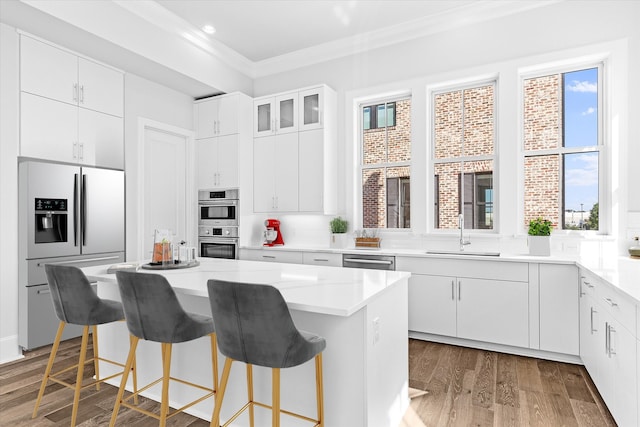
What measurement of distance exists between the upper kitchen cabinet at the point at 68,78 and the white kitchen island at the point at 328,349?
198cm

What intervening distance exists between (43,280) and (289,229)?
2.69 meters

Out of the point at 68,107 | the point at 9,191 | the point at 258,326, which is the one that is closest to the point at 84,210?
the point at 9,191

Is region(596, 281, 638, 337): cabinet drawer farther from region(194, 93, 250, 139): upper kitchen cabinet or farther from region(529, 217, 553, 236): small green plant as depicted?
region(194, 93, 250, 139): upper kitchen cabinet

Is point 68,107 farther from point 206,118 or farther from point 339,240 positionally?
point 339,240

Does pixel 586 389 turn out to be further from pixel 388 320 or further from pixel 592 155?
pixel 592 155

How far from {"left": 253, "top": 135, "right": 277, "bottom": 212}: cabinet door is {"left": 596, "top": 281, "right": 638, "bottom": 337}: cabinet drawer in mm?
3447

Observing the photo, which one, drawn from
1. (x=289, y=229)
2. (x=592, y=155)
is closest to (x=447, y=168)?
(x=592, y=155)

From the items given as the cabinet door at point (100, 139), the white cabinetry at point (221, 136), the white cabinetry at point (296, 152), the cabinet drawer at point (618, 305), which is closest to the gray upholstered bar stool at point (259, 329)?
the cabinet drawer at point (618, 305)

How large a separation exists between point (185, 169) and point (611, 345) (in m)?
4.73

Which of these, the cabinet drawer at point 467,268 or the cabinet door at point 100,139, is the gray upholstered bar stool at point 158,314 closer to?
the cabinet drawer at point 467,268

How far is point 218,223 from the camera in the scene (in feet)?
16.3

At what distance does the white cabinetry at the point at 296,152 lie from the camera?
14.8 feet

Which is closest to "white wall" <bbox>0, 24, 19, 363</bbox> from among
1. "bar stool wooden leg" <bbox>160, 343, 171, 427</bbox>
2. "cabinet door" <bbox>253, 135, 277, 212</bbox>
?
"bar stool wooden leg" <bbox>160, 343, 171, 427</bbox>

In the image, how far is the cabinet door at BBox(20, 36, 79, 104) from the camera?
3.40 metres
